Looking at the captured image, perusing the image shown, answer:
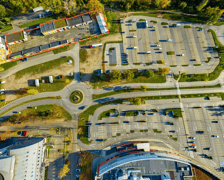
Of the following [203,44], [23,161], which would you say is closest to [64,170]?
[23,161]

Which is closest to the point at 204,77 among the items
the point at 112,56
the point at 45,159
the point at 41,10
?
the point at 112,56

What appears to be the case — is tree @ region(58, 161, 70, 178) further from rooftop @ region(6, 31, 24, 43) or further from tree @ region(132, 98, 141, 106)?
rooftop @ region(6, 31, 24, 43)

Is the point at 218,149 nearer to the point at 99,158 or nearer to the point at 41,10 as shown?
the point at 99,158

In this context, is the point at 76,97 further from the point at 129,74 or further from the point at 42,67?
the point at 129,74

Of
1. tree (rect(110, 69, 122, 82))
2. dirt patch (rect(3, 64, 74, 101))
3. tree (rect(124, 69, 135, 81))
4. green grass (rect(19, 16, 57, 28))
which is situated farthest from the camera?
green grass (rect(19, 16, 57, 28))

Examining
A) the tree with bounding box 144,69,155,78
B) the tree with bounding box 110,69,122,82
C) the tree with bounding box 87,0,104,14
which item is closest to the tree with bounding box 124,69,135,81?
the tree with bounding box 110,69,122,82
